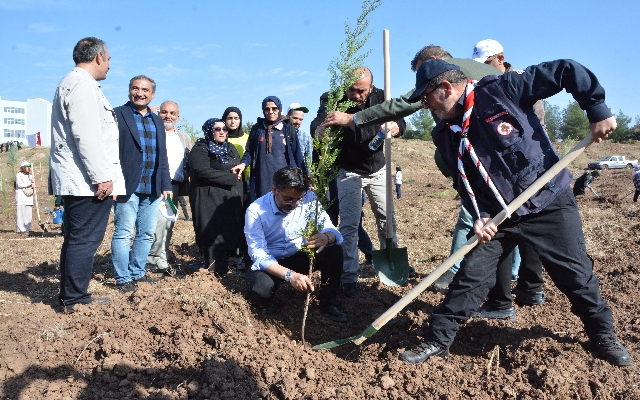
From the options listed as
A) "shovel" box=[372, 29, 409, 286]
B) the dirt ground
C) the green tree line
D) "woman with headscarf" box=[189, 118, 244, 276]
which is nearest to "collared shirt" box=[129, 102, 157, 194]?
"woman with headscarf" box=[189, 118, 244, 276]

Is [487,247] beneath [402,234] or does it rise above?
above

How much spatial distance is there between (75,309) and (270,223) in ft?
Result: 5.62

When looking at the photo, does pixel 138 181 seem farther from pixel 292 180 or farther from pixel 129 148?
pixel 292 180

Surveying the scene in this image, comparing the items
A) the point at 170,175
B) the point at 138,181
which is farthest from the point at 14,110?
the point at 138,181

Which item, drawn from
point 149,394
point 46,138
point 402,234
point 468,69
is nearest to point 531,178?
point 468,69

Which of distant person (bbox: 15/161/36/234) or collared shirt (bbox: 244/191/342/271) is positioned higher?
collared shirt (bbox: 244/191/342/271)

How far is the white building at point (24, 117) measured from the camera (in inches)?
3258

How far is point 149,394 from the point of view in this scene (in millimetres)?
3037

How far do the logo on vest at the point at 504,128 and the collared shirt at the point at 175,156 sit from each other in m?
4.14

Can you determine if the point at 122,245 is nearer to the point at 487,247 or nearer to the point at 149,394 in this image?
the point at 149,394

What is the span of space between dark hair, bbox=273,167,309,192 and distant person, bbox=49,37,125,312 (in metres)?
1.40

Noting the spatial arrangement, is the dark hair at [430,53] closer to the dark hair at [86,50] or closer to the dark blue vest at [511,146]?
the dark blue vest at [511,146]

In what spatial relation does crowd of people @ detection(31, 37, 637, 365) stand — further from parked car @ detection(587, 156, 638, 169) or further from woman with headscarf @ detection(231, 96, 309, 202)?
parked car @ detection(587, 156, 638, 169)

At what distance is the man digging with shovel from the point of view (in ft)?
9.39
